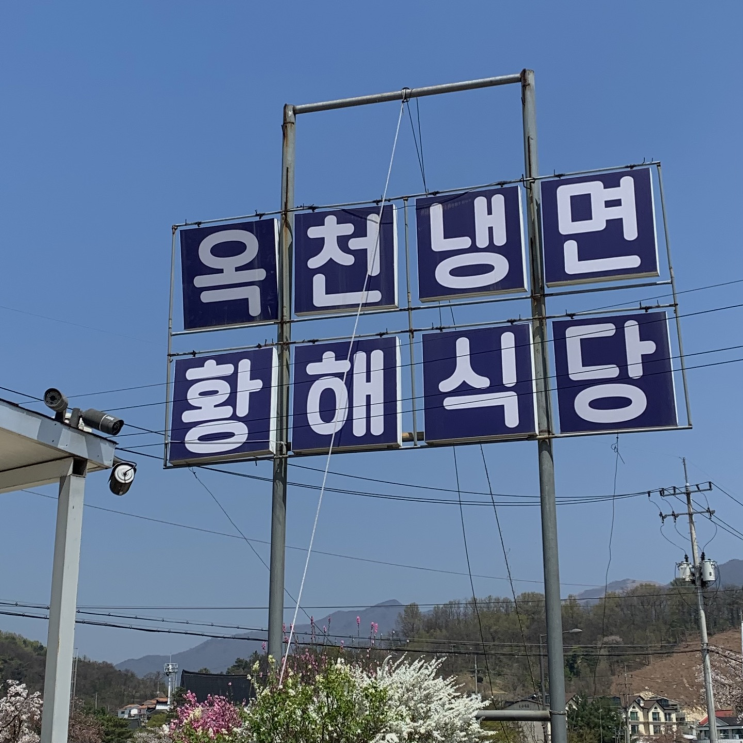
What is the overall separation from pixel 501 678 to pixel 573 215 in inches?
4087

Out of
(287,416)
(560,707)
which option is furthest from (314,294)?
(560,707)

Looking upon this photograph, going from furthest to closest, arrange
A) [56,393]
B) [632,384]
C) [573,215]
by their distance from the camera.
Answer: [573,215], [632,384], [56,393]

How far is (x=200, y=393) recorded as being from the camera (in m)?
15.7

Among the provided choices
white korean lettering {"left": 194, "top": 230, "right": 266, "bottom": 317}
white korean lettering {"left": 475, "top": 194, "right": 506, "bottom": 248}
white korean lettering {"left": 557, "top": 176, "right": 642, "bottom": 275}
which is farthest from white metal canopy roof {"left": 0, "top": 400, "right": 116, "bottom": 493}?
white korean lettering {"left": 557, "top": 176, "right": 642, "bottom": 275}

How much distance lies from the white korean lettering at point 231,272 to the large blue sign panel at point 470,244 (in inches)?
109

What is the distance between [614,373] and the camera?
559 inches

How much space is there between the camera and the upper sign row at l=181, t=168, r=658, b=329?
48.6ft

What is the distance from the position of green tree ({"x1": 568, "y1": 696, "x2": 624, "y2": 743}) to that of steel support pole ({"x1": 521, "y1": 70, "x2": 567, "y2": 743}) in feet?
217

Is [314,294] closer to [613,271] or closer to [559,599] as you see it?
[613,271]

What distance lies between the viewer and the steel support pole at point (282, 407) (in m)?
14.6

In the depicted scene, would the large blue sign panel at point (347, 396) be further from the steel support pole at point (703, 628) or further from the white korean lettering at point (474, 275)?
the steel support pole at point (703, 628)

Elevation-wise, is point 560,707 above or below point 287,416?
below

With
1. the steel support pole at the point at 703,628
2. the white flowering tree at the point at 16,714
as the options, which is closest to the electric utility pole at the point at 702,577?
the steel support pole at the point at 703,628

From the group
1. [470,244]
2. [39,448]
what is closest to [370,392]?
[470,244]
